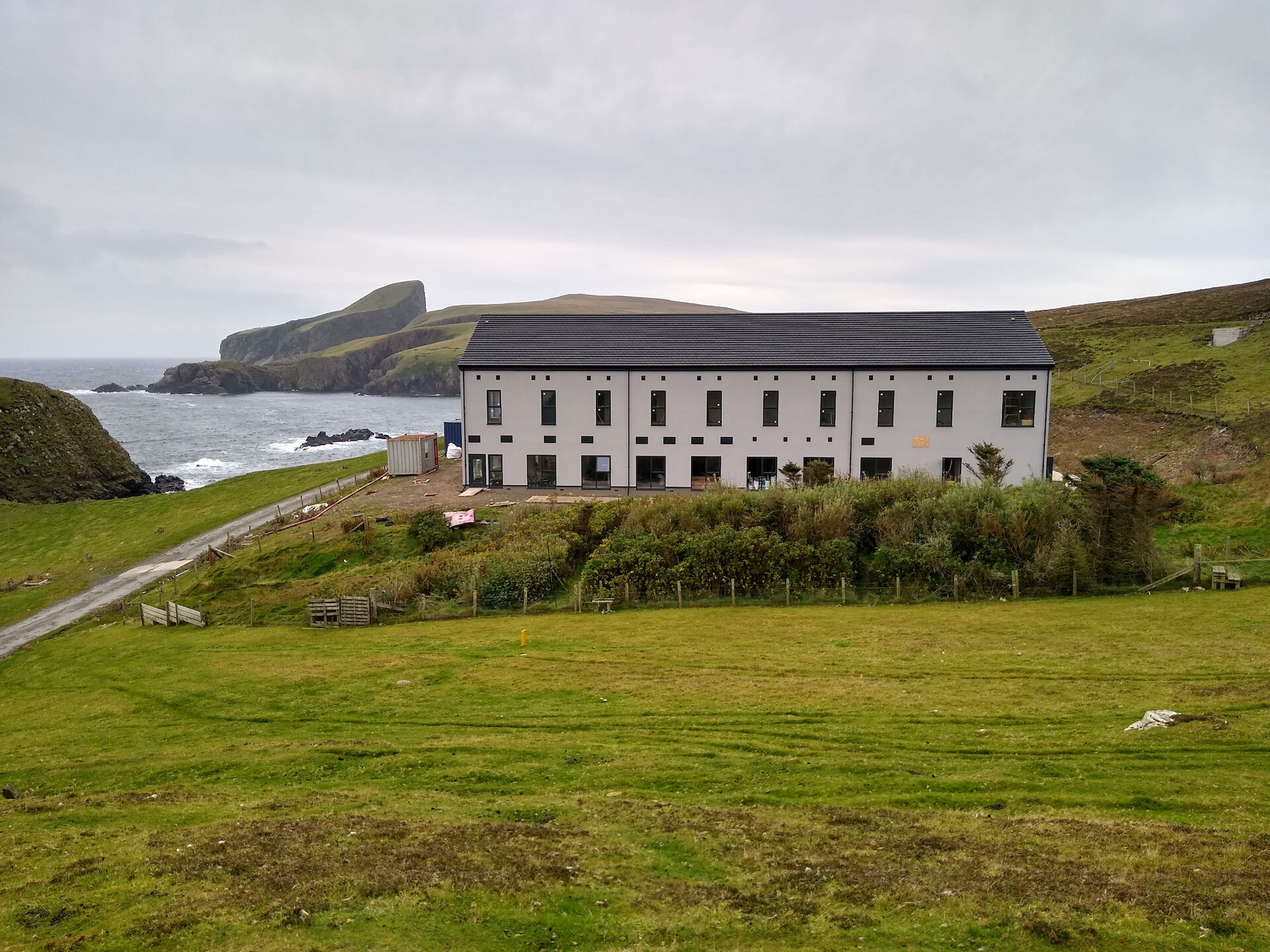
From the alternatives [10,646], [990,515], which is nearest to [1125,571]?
[990,515]

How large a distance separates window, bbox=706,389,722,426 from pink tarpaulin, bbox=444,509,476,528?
47.4ft

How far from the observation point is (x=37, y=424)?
62.4 m

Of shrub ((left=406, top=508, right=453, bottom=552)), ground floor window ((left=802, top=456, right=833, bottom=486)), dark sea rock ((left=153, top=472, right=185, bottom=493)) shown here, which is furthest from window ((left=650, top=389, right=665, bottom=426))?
dark sea rock ((left=153, top=472, right=185, bottom=493))

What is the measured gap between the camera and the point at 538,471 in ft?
149

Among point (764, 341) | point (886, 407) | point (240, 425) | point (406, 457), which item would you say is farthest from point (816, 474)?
point (240, 425)

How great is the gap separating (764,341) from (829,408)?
5490 mm

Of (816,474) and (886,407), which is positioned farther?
(886,407)

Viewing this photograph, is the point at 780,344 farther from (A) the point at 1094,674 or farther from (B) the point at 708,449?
(A) the point at 1094,674

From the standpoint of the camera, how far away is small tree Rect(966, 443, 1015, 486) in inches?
1531

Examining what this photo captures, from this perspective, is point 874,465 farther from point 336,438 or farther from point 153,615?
point 336,438

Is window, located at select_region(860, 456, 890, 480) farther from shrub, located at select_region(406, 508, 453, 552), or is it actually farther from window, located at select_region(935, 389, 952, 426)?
shrub, located at select_region(406, 508, 453, 552)

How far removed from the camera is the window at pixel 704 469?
144 feet

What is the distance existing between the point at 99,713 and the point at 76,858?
1069cm

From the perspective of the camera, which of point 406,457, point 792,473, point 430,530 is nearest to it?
point 430,530
